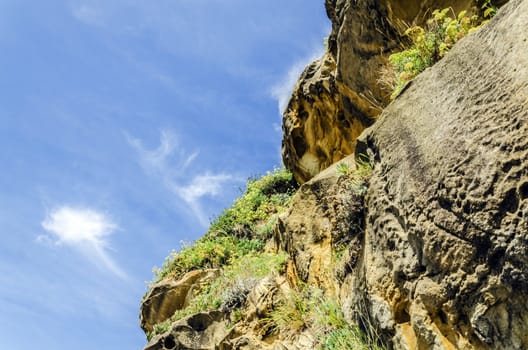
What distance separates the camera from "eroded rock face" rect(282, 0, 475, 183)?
29.0 feet

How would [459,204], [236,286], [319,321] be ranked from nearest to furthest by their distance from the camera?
[459,204] → [319,321] → [236,286]

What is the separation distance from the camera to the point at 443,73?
5430 mm

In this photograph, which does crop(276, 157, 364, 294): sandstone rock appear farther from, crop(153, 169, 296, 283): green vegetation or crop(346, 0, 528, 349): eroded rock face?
crop(153, 169, 296, 283): green vegetation

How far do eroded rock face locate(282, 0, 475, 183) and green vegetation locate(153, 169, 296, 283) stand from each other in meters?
2.60

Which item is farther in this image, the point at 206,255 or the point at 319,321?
the point at 206,255

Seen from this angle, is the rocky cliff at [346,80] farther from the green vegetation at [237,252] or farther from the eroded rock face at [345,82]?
the green vegetation at [237,252]

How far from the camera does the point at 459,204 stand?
14.6 ft

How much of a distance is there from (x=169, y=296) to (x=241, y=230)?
3.78 m

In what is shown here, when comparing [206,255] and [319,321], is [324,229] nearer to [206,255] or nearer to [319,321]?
[319,321]

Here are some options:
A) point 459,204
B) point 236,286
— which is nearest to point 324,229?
point 236,286

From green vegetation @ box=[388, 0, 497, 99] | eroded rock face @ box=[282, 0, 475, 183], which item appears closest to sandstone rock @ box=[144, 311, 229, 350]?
eroded rock face @ box=[282, 0, 475, 183]

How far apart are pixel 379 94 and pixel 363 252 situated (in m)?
4.39

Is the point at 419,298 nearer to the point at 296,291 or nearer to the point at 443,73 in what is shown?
the point at 443,73

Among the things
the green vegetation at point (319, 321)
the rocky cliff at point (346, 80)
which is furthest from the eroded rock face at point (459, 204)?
the rocky cliff at point (346, 80)
